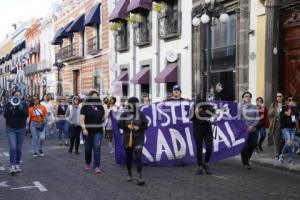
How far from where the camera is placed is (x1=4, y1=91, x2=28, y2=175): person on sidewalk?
34.4 ft

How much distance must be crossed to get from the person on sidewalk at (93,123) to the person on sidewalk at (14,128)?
1.22 metres

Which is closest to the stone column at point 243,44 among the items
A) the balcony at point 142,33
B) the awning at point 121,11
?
the balcony at point 142,33

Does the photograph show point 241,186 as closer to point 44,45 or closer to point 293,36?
point 293,36

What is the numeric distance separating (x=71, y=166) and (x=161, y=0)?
1210 centimetres

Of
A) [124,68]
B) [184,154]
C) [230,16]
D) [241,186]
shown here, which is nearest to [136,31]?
[124,68]

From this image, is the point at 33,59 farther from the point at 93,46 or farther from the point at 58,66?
the point at 93,46

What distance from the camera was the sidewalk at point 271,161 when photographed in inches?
430

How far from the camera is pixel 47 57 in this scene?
159 ft

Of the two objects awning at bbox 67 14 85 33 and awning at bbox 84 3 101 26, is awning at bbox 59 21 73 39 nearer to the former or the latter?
awning at bbox 67 14 85 33

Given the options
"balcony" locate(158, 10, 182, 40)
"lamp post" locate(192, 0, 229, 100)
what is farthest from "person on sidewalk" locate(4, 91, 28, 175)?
"balcony" locate(158, 10, 182, 40)

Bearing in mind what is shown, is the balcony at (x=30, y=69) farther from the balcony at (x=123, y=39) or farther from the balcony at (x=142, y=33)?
the balcony at (x=142, y=33)

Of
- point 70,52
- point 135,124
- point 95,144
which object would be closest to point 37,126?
point 95,144

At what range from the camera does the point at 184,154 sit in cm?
1166

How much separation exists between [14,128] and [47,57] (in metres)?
38.8
